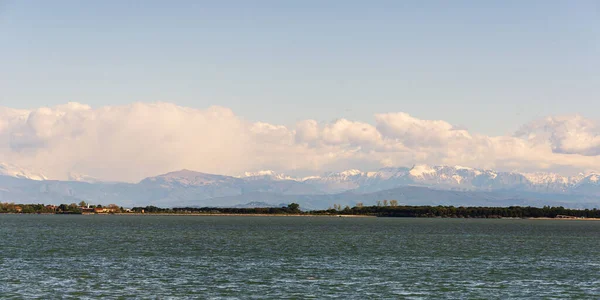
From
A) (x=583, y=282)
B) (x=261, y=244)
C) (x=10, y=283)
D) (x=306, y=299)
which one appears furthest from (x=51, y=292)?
(x=261, y=244)

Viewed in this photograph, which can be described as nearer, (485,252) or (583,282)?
(583,282)

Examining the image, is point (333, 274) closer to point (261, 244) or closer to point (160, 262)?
point (160, 262)

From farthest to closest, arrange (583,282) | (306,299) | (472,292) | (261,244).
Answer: (261,244), (583,282), (472,292), (306,299)

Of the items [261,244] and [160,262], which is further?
[261,244]

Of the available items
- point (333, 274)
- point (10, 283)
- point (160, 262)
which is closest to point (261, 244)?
point (160, 262)

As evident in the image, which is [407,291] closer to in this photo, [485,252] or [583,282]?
[583,282]

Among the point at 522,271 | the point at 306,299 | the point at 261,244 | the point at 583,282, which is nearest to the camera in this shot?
the point at 306,299

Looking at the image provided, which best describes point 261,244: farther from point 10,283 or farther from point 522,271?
point 10,283

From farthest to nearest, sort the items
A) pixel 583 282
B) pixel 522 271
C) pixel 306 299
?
1. pixel 522 271
2. pixel 583 282
3. pixel 306 299

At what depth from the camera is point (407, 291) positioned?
70375 mm

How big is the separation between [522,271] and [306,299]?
34.9 meters

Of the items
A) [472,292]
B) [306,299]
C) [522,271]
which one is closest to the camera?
[306,299]

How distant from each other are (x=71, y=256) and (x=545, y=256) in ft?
219

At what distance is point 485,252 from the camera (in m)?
120
